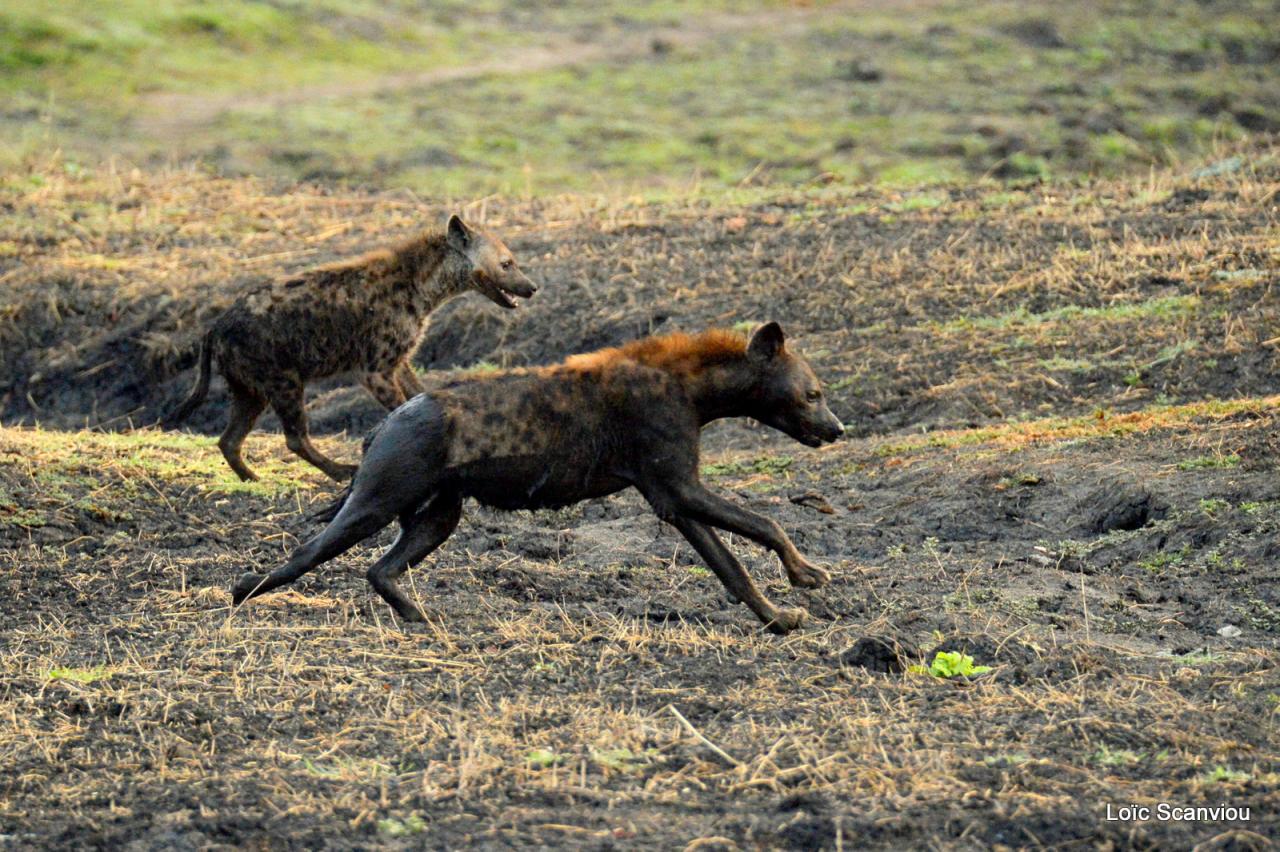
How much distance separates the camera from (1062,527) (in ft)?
28.0

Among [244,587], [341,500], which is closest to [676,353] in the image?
[341,500]

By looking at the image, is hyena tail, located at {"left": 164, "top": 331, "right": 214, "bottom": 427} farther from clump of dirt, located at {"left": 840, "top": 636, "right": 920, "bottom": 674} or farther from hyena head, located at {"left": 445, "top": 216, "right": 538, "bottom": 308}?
clump of dirt, located at {"left": 840, "top": 636, "right": 920, "bottom": 674}

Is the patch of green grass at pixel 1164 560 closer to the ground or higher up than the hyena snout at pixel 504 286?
closer to the ground

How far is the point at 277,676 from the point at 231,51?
814 inches

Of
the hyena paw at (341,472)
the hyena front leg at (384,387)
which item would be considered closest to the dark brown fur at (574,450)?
the hyena paw at (341,472)

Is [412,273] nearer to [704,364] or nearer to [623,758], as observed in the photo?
[704,364]

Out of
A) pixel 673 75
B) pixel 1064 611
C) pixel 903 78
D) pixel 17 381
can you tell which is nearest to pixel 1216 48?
pixel 903 78

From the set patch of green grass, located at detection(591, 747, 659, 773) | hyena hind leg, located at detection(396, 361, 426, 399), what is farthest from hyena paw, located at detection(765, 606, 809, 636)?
hyena hind leg, located at detection(396, 361, 426, 399)

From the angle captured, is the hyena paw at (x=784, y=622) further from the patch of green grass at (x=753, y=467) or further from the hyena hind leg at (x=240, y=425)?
the hyena hind leg at (x=240, y=425)

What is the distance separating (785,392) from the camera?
7277 mm

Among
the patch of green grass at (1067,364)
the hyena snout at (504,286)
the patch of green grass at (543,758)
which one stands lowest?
the patch of green grass at (1067,364)

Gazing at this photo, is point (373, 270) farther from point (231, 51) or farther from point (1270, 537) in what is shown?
point (231, 51)

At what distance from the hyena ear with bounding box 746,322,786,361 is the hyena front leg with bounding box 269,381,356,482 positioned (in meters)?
3.24

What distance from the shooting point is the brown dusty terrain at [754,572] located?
5074 millimetres
